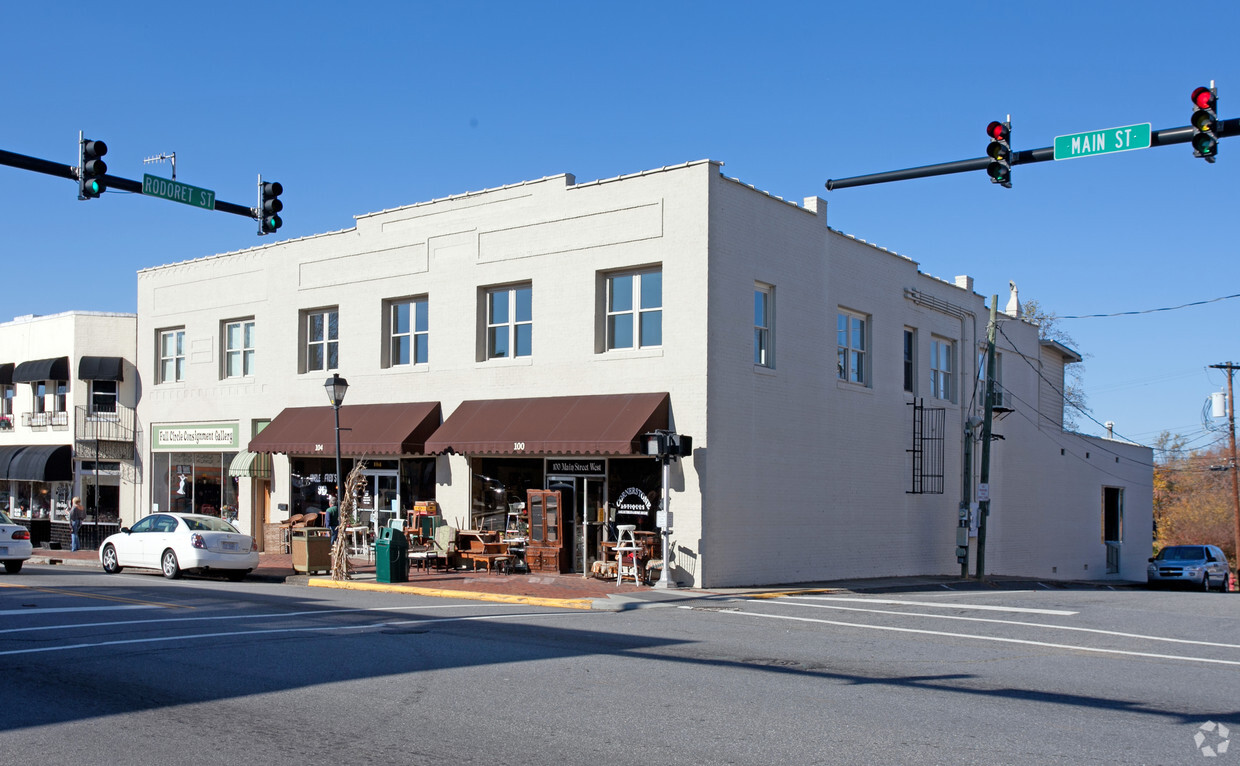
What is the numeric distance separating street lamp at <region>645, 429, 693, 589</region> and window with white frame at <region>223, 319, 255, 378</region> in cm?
1473

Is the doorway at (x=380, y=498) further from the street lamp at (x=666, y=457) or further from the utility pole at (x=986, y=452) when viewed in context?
the utility pole at (x=986, y=452)

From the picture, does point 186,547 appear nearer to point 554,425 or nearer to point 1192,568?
point 554,425

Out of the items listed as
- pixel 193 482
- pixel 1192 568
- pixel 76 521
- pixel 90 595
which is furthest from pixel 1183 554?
pixel 76 521

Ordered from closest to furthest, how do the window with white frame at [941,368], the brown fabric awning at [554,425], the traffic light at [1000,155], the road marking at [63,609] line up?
the traffic light at [1000,155] < the road marking at [63,609] < the brown fabric awning at [554,425] < the window with white frame at [941,368]

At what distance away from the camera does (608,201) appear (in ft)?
73.8

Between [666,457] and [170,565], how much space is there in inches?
417

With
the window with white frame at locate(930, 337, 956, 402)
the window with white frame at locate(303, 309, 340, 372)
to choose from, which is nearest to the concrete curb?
the window with white frame at locate(303, 309, 340, 372)

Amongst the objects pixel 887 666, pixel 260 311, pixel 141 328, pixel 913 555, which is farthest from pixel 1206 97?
pixel 141 328

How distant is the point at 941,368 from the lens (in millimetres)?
30281

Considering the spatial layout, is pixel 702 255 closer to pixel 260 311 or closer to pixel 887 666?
pixel 887 666

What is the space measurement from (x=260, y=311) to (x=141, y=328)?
6022 millimetres

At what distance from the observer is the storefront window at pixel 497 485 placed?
23609 mm

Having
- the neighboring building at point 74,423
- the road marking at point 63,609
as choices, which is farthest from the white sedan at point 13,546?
the neighboring building at point 74,423

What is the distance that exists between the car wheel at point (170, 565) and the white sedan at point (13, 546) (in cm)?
375
